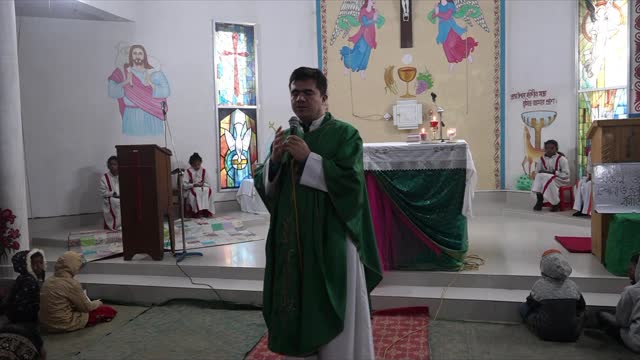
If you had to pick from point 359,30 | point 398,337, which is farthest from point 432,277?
point 359,30

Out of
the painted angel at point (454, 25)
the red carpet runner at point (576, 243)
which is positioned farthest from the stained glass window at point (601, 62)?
the red carpet runner at point (576, 243)

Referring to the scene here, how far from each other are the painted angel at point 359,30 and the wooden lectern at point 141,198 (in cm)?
440

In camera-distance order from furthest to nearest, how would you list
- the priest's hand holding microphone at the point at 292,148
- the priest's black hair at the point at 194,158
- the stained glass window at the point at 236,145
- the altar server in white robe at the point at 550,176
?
the stained glass window at the point at 236,145 → the priest's black hair at the point at 194,158 → the altar server in white robe at the point at 550,176 → the priest's hand holding microphone at the point at 292,148

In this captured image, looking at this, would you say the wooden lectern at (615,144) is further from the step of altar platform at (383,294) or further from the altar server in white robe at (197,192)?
the altar server in white robe at (197,192)

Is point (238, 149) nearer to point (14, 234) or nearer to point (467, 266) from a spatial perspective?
point (14, 234)

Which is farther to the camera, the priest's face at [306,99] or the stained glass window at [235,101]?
the stained glass window at [235,101]

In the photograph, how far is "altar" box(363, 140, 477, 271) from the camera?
4.46m

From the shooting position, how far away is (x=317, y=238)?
7.47 feet

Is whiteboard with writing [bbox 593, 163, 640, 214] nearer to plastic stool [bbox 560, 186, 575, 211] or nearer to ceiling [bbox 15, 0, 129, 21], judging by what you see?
plastic stool [bbox 560, 186, 575, 211]

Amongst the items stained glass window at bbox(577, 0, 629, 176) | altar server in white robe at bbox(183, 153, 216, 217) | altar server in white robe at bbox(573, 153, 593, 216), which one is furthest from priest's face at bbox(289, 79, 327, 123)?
stained glass window at bbox(577, 0, 629, 176)

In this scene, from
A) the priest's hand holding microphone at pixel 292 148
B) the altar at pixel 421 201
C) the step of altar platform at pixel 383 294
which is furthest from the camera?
the altar at pixel 421 201

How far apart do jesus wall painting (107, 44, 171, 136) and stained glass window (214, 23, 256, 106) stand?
0.97 m

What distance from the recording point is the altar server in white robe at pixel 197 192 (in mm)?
7957

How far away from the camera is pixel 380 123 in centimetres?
869
